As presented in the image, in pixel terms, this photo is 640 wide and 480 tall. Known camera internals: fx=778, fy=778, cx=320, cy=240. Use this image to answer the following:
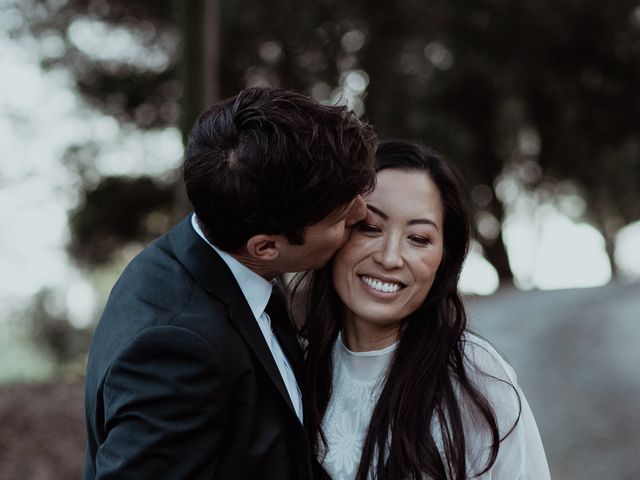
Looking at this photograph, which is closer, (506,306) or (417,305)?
(417,305)

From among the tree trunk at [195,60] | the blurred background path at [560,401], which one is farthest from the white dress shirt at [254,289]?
the tree trunk at [195,60]

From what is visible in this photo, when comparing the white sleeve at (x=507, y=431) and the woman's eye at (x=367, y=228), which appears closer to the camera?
the white sleeve at (x=507, y=431)

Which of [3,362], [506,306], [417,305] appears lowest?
[3,362]

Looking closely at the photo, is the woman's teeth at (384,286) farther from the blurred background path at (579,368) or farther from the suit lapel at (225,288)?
the blurred background path at (579,368)

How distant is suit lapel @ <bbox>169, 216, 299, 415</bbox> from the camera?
2404mm

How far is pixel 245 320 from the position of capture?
2.44 metres

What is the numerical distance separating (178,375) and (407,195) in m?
1.11

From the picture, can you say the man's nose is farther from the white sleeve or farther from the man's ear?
the white sleeve

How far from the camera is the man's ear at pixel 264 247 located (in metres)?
2.44

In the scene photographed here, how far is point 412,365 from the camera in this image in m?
2.84

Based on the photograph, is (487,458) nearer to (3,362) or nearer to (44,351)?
(44,351)

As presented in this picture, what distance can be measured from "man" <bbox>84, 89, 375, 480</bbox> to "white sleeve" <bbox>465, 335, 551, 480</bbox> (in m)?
0.65

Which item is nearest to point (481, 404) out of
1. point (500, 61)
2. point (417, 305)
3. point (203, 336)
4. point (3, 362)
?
point (417, 305)

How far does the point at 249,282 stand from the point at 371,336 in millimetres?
650
